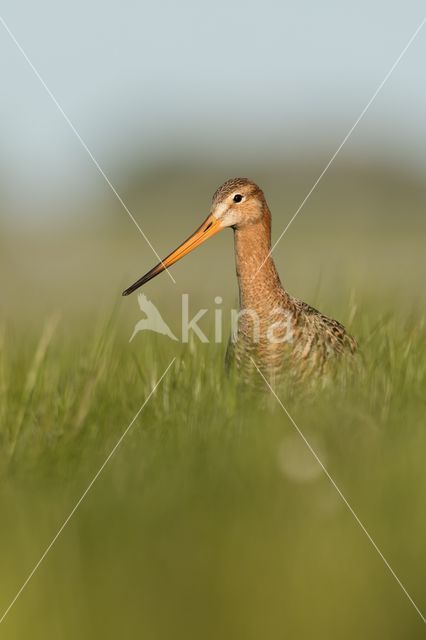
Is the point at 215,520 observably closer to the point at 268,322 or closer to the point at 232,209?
the point at 268,322

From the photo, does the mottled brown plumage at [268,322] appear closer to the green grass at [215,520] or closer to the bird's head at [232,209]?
the bird's head at [232,209]

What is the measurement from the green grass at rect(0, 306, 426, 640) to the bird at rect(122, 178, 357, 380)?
160 cm

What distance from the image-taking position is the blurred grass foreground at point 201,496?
3.23m

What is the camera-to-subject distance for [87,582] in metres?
3.29

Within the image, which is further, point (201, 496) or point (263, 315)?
point (263, 315)

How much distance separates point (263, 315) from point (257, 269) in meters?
0.37

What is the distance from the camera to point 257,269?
6.95m

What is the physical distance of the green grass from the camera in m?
3.22

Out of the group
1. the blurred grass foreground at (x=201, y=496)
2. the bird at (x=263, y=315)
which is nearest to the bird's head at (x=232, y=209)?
the bird at (x=263, y=315)

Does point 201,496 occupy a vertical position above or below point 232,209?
below

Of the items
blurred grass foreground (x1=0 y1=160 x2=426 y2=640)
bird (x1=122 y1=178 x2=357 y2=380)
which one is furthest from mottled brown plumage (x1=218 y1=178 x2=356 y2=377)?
blurred grass foreground (x1=0 y1=160 x2=426 y2=640)

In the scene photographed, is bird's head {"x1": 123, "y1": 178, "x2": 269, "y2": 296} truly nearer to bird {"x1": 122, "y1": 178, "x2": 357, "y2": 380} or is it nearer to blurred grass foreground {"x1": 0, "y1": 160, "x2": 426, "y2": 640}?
bird {"x1": 122, "y1": 178, "x2": 357, "y2": 380}

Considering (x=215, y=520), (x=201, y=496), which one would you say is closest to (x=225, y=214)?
(x=201, y=496)

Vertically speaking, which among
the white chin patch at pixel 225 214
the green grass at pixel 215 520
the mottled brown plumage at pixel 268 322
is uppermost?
the white chin patch at pixel 225 214
